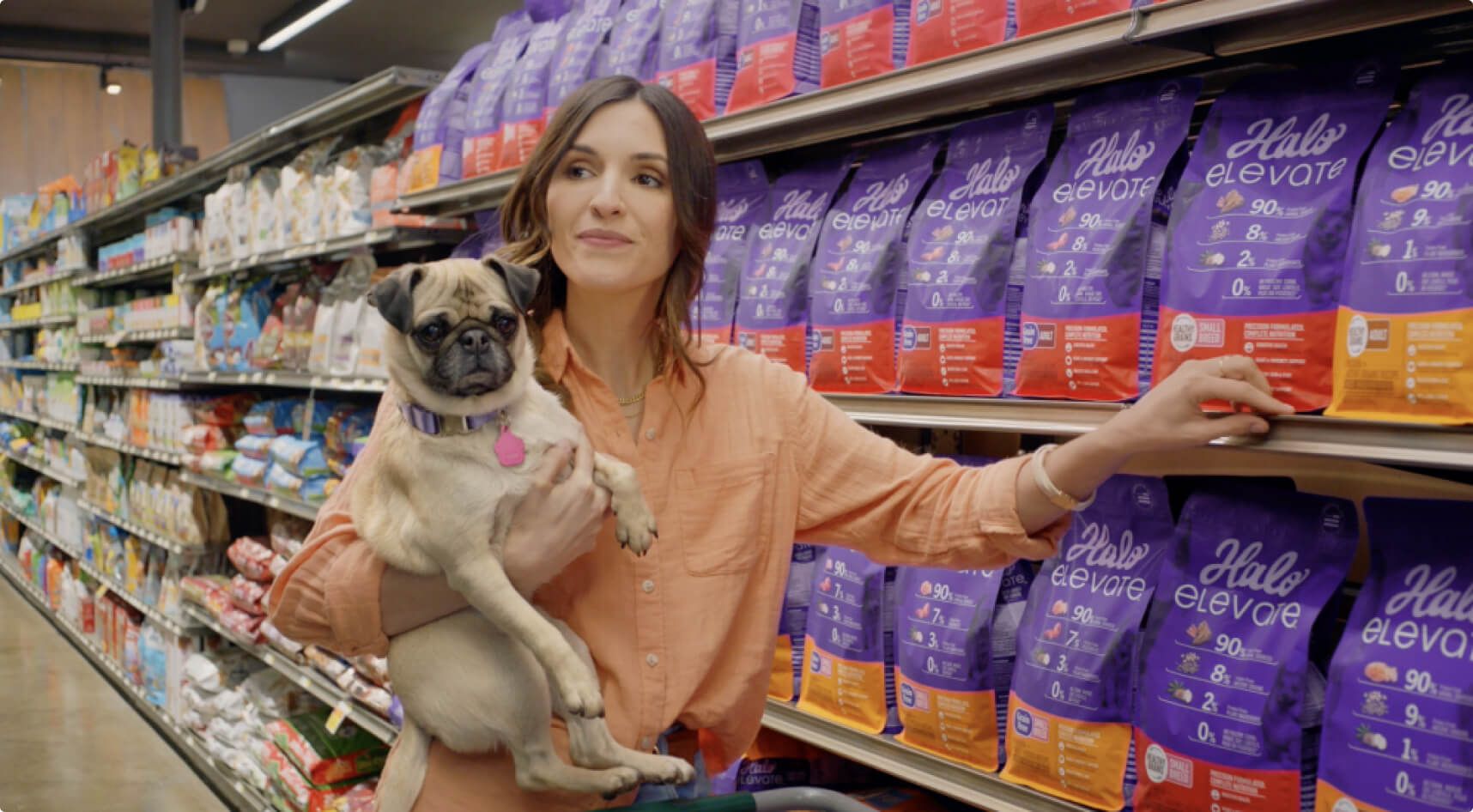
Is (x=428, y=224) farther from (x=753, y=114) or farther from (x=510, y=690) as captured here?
(x=510, y=690)

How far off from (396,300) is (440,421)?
16 cm

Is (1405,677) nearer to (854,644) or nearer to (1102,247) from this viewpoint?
(1102,247)

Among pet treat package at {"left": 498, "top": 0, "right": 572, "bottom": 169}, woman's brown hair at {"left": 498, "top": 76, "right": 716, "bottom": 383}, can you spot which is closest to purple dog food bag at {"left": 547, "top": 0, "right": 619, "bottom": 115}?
pet treat package at {"left": 498, "top": 0, "right": 572, "bottom": 169}

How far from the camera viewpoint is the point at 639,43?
264 cm

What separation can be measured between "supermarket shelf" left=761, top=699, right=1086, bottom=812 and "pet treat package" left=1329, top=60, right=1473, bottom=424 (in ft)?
2.67

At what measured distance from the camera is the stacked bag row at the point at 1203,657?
1433mm

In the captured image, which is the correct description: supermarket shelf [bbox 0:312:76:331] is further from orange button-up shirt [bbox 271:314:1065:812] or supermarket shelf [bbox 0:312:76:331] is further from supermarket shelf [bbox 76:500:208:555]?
orange button-up shirt [bbox 271:314:1065:812]

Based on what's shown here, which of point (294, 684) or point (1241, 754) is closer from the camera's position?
point (1241, 754)

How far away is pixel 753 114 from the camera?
2.27 metres

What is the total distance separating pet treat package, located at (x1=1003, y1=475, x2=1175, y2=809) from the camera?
5.80 feet

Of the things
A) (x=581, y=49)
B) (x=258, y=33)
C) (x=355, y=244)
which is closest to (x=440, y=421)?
(x=581, y=49)

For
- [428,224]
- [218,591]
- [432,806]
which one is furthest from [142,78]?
[432,806]

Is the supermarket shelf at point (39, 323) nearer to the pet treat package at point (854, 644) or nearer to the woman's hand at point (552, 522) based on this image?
the pet treat package at point (854, 644)

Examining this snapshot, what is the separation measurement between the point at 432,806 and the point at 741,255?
53.7 inches
